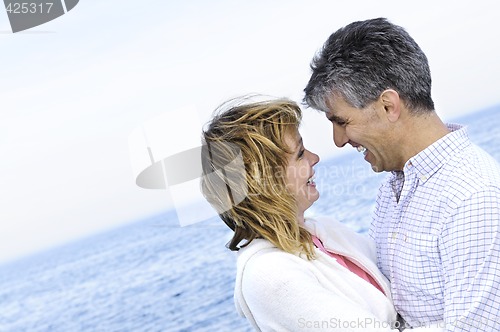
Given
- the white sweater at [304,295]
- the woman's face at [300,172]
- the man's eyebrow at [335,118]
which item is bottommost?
the white sweater at [304,295]

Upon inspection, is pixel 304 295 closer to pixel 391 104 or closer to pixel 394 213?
pixel 394 213

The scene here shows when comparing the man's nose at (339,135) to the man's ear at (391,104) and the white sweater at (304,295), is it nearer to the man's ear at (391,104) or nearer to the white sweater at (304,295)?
the man's ear at (391,104)

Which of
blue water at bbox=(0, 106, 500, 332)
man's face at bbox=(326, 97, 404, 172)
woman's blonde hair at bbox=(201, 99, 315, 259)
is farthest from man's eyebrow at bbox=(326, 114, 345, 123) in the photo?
blue water at bbox=(0, 106, 500, 332)

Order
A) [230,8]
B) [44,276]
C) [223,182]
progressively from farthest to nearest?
[44,276] → [230,8] → [223,182]

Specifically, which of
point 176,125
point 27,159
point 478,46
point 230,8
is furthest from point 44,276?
point 176,125

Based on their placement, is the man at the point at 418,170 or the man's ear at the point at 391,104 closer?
the man at the point at 418,170

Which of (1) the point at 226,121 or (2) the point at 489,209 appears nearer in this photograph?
(2) the point at 489,209

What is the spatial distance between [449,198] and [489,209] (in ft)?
0.30

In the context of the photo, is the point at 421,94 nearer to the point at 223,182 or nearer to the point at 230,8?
the point at 223,182

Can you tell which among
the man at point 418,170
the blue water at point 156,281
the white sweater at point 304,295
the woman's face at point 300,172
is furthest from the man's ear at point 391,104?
the blue water at point 156,281

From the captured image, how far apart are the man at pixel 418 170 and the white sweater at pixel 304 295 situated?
0.11 m

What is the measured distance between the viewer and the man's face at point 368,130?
5.68 feet

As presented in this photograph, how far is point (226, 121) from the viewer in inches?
67.3

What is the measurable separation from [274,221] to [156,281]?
21.3m
